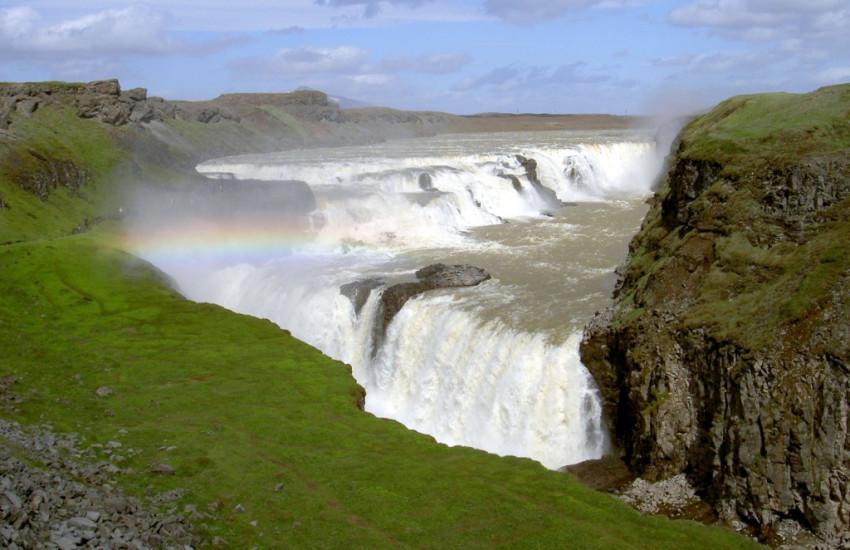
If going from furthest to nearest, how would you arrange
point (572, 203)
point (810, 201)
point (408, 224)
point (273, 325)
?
1. point (572, 203)
2. point (408, 224)
3. point (273, 325)
4. point (810, 201)

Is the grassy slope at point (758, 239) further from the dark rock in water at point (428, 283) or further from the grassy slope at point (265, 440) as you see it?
the dark rock in water at point (428, 283)

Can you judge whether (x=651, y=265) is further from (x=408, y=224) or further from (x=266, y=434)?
(x=408, y=224)

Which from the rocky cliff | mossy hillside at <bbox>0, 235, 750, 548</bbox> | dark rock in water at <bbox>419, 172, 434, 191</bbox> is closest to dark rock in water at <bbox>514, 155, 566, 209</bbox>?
dark rock in water at <bbox>419, 172, 434, 191</bbox>

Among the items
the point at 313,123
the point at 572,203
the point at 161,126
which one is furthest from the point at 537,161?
the point at 313,123

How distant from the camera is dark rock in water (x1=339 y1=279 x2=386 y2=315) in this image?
35781 millimetres

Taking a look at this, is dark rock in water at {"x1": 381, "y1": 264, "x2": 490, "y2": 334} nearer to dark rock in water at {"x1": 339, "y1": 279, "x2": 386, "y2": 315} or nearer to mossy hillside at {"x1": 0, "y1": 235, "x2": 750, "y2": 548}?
dark rock in water at {"x1": 339, "y1": 279, "x2": 386, "y2": 315}

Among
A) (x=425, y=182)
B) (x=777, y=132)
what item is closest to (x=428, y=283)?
(x=777, y=132)

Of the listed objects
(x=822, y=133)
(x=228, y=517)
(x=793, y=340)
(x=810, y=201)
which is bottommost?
(x=228, y=517)

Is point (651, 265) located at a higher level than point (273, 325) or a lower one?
higher

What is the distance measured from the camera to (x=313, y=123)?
143 metres

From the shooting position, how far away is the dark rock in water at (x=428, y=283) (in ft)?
112

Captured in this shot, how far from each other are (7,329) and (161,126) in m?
75.0

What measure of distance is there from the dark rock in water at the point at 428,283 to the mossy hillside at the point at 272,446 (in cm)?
545

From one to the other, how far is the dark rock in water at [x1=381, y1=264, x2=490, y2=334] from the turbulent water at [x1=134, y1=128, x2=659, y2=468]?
0.57 metres
